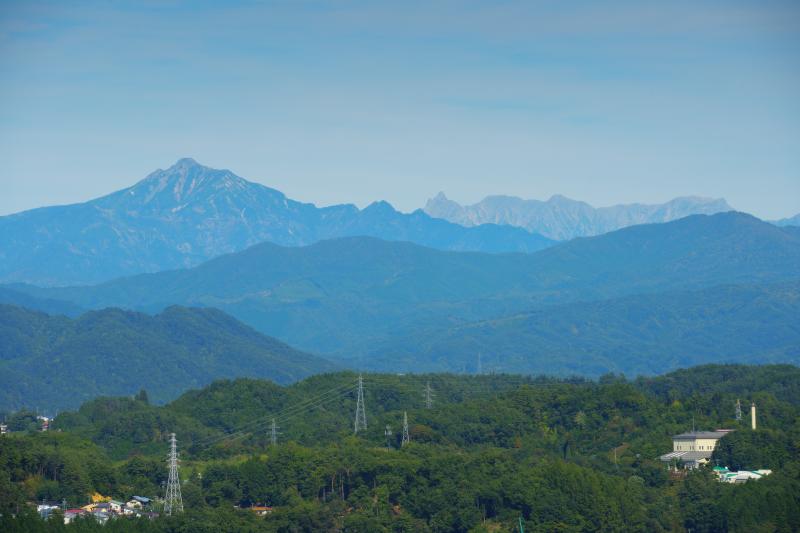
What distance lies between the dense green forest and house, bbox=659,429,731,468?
90 centimetres

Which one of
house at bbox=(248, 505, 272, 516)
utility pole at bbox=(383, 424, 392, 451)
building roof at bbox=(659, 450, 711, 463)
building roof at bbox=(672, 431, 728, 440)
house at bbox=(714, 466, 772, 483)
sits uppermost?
utility pole at bbox=(383, 424, 392, 451)

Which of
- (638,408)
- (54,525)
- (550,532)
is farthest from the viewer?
(638,408)

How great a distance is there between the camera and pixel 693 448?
8156 centimetres

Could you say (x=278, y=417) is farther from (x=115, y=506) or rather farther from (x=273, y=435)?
(x=115, y=506)

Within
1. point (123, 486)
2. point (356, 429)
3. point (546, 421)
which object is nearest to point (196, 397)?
point (356, 429)

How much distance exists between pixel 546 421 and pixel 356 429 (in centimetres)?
1043

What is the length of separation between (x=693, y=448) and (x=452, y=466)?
41.1 ft

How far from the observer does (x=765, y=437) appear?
259 feet

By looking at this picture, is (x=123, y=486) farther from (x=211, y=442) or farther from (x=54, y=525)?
(x=211, y=442)

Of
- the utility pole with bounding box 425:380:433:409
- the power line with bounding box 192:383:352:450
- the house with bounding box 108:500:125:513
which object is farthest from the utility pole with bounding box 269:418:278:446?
the house with bounding box 108:500:125:513

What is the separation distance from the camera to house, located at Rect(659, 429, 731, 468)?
79.1m

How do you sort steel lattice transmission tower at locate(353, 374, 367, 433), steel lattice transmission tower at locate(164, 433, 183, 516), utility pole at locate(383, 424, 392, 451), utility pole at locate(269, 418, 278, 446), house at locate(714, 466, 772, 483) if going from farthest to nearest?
steel lattice transmission tower at locate(353, 374, 367, 433), utility pole at locate(269, 418, 278, 446), utility pole at locate(383, 424, 392, 451), house at locate(714, 466, 772, 483), steel lattice transmission tower at locate(164, 433, 183, 516)

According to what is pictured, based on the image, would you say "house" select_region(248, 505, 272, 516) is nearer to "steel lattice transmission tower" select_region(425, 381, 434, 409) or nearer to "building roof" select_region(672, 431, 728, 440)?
"building roof" select_region(672, 431, 728, 440)

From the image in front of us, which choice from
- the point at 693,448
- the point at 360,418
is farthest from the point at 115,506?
the point at 360,418
